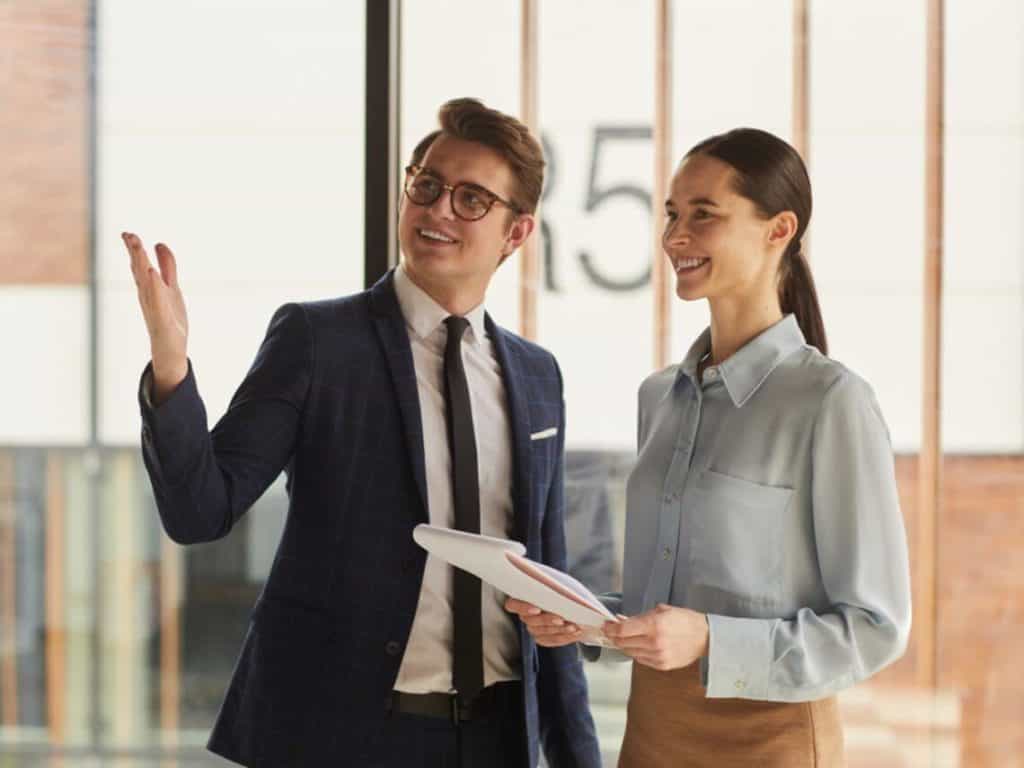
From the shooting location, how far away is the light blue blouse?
1.40 metres

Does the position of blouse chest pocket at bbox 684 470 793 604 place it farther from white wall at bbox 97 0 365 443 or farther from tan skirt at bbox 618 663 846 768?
white wall at bbox 97 0 365 443

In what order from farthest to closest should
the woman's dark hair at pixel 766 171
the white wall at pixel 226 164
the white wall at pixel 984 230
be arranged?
the white wall at pixel 226 164 → the white wall at pixel 984 230 → the woman's dark hair at pixel 766 171

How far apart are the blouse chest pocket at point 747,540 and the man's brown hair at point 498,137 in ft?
1.99

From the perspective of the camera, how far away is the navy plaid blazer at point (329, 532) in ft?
5.40

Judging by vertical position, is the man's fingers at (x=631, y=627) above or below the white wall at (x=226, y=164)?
below

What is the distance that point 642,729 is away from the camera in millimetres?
1553

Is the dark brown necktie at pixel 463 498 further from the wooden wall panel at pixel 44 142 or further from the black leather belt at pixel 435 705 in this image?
the wooden wall panel at pixel 44 142

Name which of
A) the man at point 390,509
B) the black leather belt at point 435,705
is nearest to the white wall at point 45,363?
the man at point 390,509

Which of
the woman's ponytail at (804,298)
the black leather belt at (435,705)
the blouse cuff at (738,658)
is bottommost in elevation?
the black leather belt at (435,705)

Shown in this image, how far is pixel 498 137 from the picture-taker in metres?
1.80

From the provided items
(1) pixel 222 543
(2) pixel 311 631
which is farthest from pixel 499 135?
(1) pixel 222 543

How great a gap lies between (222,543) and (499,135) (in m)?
1.17

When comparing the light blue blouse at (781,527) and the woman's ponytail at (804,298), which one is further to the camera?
the woman's ponytail at (804,298)

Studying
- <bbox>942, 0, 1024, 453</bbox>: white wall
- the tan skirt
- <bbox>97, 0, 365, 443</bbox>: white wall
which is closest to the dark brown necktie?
the tan skirt
